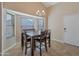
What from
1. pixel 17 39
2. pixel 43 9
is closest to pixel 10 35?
pixel 17 39

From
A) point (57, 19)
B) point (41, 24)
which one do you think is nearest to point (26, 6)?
point (41, 24)

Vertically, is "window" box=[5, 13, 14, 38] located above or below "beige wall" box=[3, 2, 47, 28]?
below

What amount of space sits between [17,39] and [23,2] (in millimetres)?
663

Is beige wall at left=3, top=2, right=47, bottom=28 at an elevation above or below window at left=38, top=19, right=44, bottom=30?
above

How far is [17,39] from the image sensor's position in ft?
6.35

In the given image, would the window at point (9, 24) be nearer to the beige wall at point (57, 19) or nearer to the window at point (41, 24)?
the window at point (41, 24)

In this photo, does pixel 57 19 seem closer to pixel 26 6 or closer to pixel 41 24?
pixel 41 24

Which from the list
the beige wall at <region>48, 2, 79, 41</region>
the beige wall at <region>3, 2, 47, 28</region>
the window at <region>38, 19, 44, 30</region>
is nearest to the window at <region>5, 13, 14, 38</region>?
the beige wall at <region>3, 2, 47, 28</region>

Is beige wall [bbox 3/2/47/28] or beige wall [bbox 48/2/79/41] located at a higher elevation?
beige wall [bbox 3/2/47/28]

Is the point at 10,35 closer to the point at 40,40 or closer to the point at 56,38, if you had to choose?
the point at 40,40

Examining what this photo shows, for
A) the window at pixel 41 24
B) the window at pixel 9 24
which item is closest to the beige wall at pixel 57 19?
the window at pixel 41 24

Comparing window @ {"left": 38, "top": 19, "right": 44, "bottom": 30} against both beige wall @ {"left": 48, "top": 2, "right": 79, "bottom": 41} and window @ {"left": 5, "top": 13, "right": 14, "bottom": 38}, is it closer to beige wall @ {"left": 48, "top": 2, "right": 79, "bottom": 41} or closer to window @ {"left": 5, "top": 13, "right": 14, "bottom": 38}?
beige wall @ {"left": 48, "top": 2, "right": 79, "bottom": 41}

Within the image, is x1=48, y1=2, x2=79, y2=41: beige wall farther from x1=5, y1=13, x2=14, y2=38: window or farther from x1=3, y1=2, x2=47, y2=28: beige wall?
x1=5, y1=13, x2=14, y2=38: window

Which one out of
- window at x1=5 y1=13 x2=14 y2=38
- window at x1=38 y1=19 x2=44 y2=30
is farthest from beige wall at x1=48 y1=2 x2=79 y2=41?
window at x1=5 y1=13 x2=14 y2=38
